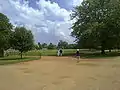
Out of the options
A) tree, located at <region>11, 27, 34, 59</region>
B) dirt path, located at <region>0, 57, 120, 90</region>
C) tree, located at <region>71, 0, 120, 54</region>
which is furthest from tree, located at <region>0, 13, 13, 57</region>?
dirt path, located at <region>0, 57, 120, 90</region>

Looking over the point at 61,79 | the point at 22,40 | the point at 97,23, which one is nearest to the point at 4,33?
the point at 22,40

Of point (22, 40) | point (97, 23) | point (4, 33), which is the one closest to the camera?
point (22, 40)

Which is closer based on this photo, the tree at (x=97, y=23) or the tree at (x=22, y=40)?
the tree at (x=22, y=40)

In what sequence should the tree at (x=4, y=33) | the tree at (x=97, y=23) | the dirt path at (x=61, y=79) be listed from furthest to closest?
the tree at (x=4, y=33) < the tree at (x=97, y=23) < the dirt path at (x=61, y=79)

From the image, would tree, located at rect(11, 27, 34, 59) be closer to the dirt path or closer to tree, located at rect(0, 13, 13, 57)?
tree, located at rect(0, 13, 13, 57)

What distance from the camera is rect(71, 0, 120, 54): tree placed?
53312 mm

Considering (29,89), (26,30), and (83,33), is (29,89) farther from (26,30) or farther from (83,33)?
(83,33)

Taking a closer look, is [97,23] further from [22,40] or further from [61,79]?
[61,79]

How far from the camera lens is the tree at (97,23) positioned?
2099 inches

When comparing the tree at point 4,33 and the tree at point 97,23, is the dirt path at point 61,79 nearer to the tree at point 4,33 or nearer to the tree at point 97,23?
the tree at point 97,23

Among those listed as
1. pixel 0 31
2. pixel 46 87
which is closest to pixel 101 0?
pixel 0 31

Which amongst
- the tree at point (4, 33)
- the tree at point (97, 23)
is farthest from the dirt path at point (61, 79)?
the tree at point (4, 33)

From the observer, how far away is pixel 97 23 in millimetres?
55250

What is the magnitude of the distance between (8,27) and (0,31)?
5395 millimetres
